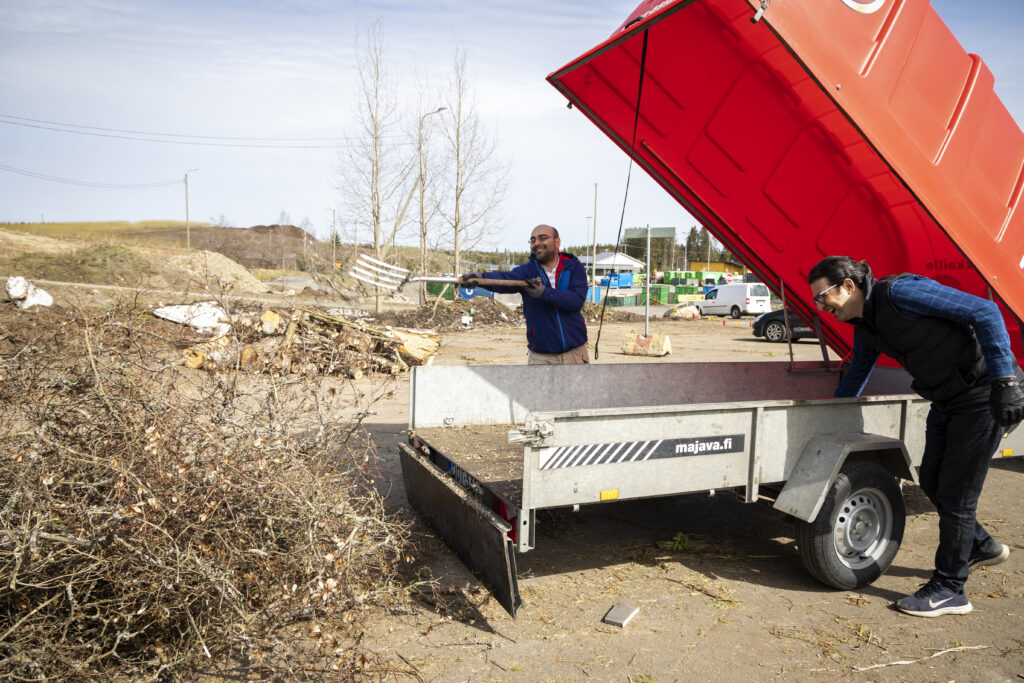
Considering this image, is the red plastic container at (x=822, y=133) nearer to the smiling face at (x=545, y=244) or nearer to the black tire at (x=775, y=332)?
the smiling face at (x=545, y=244)

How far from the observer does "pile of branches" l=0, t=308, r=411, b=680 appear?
8.88ft

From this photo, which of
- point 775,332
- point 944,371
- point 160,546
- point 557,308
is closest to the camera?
point 160,546

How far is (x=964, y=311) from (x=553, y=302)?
2570mm

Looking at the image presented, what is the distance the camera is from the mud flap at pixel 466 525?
322 centimetres

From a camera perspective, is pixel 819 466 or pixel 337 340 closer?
pixel 819 466

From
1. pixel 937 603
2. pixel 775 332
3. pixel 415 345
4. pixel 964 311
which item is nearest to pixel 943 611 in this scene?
pixel 937 603

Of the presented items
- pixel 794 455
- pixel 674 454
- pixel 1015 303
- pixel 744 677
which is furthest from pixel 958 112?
pixel 744 677

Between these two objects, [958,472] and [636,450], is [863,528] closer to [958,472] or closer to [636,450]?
[958,472]

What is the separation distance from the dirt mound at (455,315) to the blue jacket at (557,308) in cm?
1534

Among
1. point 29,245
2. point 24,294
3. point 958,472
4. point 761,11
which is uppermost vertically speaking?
point 761,11

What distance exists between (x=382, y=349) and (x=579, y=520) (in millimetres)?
7465

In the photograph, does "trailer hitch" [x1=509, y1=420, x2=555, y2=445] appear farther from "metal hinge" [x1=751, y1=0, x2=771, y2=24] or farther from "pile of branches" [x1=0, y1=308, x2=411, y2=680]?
"metal hinge" [x1=751, y1=0, x2=771, y2=24]

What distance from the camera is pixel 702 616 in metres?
3.67

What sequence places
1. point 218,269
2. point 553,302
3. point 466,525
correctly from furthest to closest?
point 218,269 < point 553,302 < point 466,525
